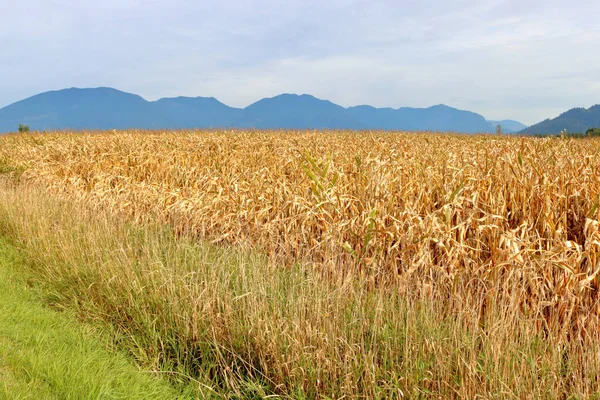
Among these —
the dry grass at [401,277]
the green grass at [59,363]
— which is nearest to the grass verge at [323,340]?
the dry grass at [401,277]

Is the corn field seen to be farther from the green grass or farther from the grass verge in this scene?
the green grass

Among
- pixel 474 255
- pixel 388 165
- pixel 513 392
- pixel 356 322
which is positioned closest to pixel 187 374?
pixel 356 322

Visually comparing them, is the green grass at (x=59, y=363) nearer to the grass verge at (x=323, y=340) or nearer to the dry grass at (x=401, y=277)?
the grass verge at (x=323, y=340)

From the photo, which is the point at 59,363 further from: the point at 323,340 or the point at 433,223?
the point at 433,223

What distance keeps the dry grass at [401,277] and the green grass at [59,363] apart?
0.44 meters

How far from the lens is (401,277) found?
182 inches

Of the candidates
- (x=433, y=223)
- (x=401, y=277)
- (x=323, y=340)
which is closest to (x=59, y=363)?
(x=323, y=340)

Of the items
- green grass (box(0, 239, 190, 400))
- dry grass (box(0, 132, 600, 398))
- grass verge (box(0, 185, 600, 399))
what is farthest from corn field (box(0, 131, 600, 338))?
green grass (box(0, 239, 190, 400))

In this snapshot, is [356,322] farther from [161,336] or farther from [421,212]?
[421,212]

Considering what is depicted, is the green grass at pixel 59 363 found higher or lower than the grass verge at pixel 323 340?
lower

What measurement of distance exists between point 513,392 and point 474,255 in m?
2.30

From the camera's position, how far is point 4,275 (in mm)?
6398

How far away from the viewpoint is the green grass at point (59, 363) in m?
3.66

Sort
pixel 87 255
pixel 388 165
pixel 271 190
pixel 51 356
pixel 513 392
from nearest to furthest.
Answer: pixel 513 392, pixel 51 356, pixel 87 255, pixel 271 190, pixel 388 165
